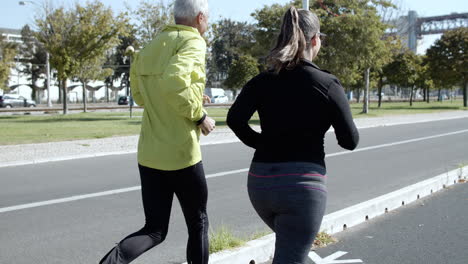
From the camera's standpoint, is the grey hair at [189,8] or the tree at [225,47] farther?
the tree at [225,47]

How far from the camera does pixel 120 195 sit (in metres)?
7.32

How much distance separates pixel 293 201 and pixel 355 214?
140 inches

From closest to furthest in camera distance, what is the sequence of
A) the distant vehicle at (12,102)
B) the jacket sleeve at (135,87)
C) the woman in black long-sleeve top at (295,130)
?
1. the woman in black long-sleeve top at (295,130)
2. the jacket sleeve at (135,87)
3. the distant vehicle at (12,102)

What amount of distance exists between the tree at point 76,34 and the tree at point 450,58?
27.7m

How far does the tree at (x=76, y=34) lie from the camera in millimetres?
26781

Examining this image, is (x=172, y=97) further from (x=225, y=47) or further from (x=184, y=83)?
(x=225, y=47)

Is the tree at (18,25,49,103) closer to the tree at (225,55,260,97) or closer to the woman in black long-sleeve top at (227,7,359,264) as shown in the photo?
the tree at (225,55,260,97)

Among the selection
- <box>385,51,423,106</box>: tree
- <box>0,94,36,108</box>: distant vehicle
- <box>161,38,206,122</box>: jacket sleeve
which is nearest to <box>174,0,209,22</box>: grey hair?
<box>161,38,206,122</box>: jacket sleeve

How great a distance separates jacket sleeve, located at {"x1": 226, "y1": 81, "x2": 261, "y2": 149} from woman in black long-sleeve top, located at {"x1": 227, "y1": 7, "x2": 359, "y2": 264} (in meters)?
0.01

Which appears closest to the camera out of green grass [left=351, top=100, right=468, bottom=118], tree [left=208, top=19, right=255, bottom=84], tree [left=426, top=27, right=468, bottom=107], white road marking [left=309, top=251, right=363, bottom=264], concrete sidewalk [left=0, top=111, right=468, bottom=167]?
white road marking [left=309, top=251, right=363, bottom=264]

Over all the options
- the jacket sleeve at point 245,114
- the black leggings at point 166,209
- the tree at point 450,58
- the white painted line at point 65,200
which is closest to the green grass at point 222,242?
the black leggings at point 166,209

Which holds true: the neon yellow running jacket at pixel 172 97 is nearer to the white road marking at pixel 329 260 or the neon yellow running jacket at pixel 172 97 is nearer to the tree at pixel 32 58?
the white road marking at pixel 329 260

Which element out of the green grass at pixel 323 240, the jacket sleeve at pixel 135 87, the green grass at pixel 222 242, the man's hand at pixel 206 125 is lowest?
the green grass at pixel 323 240

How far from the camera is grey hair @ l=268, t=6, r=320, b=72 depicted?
7.61 ft
